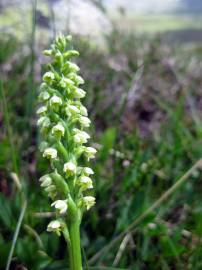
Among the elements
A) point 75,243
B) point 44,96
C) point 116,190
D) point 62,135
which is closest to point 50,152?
point 62,135

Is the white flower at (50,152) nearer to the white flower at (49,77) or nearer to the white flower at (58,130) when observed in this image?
the white flower at (58,130)

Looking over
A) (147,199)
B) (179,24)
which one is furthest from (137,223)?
(179,24)

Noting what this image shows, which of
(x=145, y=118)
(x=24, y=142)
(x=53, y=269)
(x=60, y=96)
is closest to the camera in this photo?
(x=60, y=96)

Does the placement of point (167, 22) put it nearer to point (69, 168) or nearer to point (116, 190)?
point (116, 190)

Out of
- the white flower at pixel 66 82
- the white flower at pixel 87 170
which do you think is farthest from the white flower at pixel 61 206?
the white flower at pixel 66 82

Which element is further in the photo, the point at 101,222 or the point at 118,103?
the point at 118,103

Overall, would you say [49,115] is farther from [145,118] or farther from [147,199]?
[145,118]
